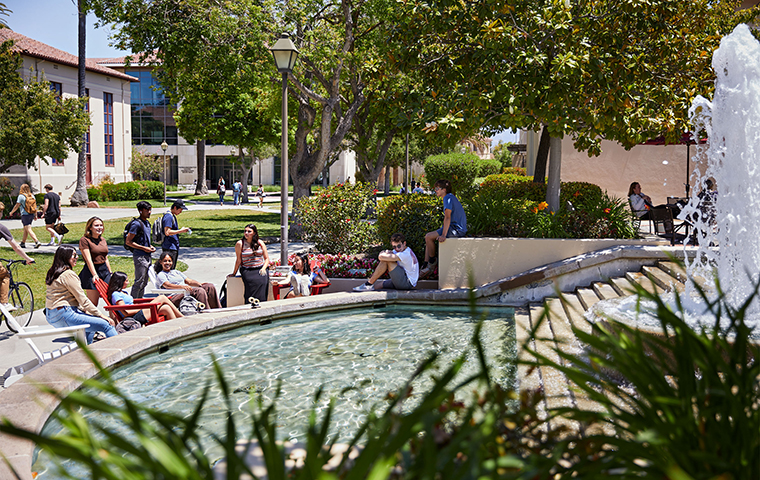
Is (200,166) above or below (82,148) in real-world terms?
below

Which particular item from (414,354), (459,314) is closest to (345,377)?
(414,354)

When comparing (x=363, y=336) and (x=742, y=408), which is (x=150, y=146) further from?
(x=742, y=408)

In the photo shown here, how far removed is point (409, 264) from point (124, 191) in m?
37.4

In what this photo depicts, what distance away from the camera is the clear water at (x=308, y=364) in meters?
5.34

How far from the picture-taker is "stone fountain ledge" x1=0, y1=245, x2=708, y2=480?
4.87 meters

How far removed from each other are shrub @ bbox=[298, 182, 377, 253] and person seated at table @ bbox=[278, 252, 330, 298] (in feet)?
6.28

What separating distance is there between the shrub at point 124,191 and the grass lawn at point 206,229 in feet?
40.4

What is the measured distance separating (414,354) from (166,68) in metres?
13.4

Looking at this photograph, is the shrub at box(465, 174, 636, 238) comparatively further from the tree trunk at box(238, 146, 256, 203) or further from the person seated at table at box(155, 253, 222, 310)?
the tree trunk at box(238, 146, 256, 203)

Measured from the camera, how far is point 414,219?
11.6 meters

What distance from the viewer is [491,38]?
32.1 ft

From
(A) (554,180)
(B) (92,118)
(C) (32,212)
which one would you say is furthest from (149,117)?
(A) (554,180)

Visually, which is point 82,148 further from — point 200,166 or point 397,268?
point 397,268

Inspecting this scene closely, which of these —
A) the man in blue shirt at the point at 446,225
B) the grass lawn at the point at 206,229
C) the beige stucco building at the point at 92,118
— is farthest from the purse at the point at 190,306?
the beige stucco building at the point at 92,118
